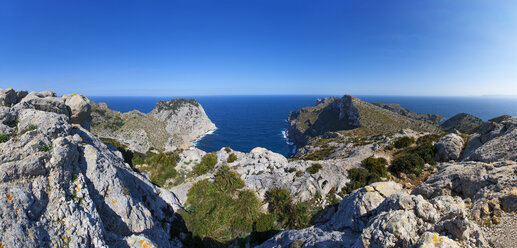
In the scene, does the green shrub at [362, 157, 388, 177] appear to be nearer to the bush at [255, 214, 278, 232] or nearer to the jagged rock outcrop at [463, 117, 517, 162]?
the jagged rock outcrop at [463, 117, 517, 162]

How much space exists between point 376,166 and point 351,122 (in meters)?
88.4

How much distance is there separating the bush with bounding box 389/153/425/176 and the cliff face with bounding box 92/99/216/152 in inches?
2876

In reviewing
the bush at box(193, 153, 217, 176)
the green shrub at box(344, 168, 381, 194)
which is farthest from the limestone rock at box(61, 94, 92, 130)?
the green shrub at box(344, 168, 381, 194)

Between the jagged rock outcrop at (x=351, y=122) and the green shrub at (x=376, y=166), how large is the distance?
3838 centimetres

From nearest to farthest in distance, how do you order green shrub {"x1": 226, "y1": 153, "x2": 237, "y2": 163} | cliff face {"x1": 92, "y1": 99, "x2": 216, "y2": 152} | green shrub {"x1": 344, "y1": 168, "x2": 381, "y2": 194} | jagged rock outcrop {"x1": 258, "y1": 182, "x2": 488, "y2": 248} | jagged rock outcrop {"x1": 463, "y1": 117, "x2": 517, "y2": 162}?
jagged rock outcrop {"x1": 258, "y1": 182, "x2": 488, "y2": 248}, jagged rock outcrop {"x1": 463, "y1": 117, "x2": 517, "y2": 162}, green shrub {"x1": 344, "y1": 168, "x2": 381, "y2": 194}, green shrub {"x1": 226, "y1": 153, "x2": 237, "y2": 163}, cliff face {"x1": 92, "y1": 99, "x2": 216, "y2": 152}

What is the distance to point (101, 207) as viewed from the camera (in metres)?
8.93

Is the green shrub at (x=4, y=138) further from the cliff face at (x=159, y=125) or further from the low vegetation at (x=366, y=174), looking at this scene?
the cliff face at (x=159, y=125)

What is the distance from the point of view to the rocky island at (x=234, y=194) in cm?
659

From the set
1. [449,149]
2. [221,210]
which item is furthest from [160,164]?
[449,149]

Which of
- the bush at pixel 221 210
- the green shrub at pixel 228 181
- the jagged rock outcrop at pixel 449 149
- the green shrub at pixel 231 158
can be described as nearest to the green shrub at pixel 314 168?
the bush at pixel 221 210

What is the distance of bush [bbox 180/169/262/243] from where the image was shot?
→ 572 inches

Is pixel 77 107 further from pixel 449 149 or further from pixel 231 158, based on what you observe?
pixel 449 149

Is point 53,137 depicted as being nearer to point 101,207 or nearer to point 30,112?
point 30,112

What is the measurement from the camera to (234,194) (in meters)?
17.5
